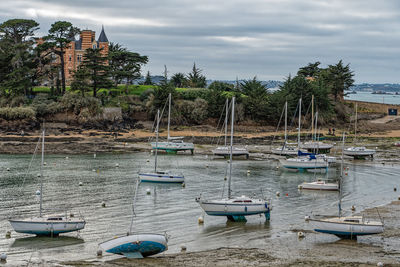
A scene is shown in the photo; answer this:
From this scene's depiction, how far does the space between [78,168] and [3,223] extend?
25.6 meters

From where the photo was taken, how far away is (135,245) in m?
28.9

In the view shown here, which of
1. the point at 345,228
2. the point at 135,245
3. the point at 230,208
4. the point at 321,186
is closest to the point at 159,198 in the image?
the point at 230,208

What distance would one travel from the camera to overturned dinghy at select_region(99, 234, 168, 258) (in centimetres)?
2883

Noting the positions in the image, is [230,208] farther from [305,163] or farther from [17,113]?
[17,113]

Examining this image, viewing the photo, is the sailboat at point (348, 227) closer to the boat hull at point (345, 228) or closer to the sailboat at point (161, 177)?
the boat hull at point (345, 228)

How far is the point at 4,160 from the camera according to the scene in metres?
66.4

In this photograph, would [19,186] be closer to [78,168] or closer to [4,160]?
[78,168]

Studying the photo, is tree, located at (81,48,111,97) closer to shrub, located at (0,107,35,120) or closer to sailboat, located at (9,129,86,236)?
shrub, located at (0,107,35,120)

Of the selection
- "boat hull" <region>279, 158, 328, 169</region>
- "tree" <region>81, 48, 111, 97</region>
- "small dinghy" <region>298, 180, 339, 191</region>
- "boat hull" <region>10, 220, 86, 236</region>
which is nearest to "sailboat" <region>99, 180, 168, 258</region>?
"boat hull" <region>10, 220, 86, 236</region>

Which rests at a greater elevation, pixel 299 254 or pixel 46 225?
pixel 46 225

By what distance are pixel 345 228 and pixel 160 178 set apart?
2322 centimetres

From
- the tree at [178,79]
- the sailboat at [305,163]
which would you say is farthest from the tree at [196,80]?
the sailboat at [305,163]

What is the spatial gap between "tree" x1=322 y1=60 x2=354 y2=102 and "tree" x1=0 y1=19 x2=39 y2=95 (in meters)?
57.3

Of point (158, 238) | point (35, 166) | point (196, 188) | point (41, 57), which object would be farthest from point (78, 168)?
point (41, 57)
